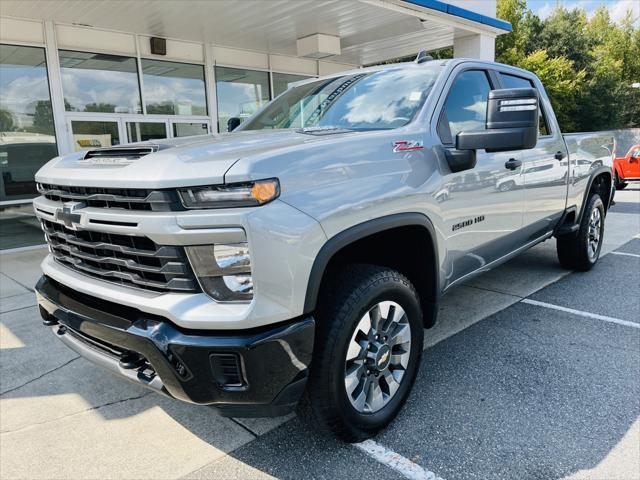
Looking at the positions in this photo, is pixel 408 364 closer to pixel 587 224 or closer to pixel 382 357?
pixel 382 357

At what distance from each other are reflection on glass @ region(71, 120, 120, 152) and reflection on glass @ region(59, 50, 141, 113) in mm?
253

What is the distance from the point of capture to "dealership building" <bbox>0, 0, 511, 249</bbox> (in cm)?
812

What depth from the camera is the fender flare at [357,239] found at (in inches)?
82.0

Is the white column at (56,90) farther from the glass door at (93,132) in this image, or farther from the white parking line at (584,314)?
the white parking line at (584,314)

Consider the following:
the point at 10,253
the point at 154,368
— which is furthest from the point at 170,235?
the point at 10,253

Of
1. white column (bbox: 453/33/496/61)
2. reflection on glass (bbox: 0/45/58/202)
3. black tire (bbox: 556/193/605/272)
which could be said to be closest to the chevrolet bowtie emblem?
black tire (bbox: 556/193/605/272)

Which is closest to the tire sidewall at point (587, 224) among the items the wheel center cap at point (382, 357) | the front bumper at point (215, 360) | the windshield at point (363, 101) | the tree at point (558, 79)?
the windshield at point (363, 101)

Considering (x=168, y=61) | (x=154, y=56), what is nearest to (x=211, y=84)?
(x=168, y=61)

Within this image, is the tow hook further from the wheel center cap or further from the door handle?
the door handle

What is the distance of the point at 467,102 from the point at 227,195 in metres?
2.16

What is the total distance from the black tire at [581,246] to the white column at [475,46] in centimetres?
675

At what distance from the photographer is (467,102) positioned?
341 cm

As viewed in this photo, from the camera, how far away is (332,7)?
8547 mm

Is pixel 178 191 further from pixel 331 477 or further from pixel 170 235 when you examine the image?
pixel 331 477
